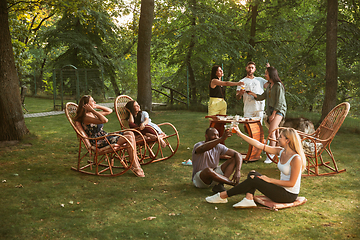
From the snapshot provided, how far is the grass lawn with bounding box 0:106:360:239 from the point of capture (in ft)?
10.3

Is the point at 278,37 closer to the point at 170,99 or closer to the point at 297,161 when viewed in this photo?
the point at 170,99

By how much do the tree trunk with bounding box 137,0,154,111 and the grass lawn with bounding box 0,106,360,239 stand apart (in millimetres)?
5412

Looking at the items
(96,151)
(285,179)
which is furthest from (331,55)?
(96,151)

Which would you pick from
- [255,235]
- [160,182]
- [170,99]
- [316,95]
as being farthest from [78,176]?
[316,95]

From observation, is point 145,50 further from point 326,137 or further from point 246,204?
point 246,204

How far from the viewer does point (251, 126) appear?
559 cm

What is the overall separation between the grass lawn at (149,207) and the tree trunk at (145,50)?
17.8 ft

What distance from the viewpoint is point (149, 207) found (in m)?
3.80

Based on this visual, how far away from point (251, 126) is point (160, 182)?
1964 mm

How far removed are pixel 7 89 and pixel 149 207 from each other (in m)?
4.51

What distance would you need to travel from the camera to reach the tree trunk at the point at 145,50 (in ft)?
34.8

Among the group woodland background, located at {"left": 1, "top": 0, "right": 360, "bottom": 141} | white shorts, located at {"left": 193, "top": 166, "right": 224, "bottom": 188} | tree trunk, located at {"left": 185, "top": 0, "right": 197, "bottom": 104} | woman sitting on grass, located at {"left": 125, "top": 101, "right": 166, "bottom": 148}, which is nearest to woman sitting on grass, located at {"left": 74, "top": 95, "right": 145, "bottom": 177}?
woman sitting on grass, located at {"left": 125, "top": 101, "right": 166, "bottom": 148}

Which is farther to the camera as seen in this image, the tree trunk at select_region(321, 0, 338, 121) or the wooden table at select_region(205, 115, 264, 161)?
the tree trunk at select_region(321, 0, 338, 121)

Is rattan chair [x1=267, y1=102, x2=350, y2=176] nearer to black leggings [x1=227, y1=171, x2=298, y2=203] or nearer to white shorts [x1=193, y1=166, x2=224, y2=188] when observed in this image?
white shorts [x1=193, y1=166, x2=224, y2=188]
